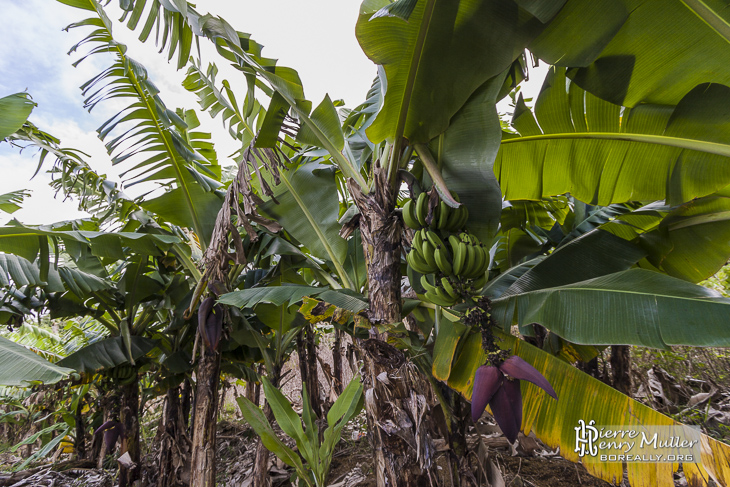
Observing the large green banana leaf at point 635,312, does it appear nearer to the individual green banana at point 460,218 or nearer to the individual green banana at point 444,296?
the individual green banana at point 444,296

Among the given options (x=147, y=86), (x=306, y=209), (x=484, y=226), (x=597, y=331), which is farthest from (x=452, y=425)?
(x=147, y=86)

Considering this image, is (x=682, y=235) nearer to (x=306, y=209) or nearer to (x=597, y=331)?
(x=597, y=331)

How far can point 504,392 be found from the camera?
0.95 m

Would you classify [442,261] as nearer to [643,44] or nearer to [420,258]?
[420,258]

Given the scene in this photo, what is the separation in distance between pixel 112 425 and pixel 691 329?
3.80 metres

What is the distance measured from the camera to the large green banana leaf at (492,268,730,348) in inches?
40.3

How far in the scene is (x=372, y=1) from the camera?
5.12ft

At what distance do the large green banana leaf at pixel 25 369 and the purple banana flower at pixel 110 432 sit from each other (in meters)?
1.72

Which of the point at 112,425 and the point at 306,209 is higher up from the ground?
the point at 306,209

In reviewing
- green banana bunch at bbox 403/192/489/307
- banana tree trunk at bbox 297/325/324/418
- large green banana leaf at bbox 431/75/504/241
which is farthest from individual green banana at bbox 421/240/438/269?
banana tree trunk at bbox 297/325/324/418

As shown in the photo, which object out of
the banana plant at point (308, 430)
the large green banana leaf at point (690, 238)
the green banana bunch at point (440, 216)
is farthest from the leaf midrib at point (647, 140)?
the banana plant at point (308, 430)

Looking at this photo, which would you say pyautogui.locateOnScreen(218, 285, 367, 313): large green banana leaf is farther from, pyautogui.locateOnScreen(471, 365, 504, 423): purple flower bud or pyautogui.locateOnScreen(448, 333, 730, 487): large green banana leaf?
pyautogui.locateOnScreen(471, 365, 504, 423): purple flower bud

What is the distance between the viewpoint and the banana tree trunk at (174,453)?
2.82 m

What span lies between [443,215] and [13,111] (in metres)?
2.60
